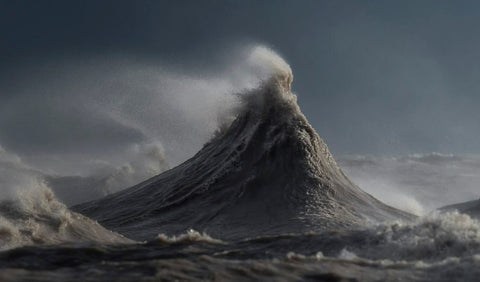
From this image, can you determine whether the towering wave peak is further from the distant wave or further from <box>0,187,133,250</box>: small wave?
the distant wave

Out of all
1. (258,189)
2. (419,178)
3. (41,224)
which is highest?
(419,178)

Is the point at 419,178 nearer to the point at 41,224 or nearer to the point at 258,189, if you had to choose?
the point at 258,189

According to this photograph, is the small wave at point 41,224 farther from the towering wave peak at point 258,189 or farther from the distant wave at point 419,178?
the distant wave at point 419,178

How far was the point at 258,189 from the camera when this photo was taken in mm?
10297

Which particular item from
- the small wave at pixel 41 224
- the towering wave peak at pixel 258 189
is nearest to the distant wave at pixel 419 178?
the towering wave peak at pixel 258 189

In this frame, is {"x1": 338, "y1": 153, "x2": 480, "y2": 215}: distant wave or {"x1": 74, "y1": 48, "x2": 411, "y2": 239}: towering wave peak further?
{"x1": 338, "y1": 153, "x2": 480, "y2": 215}: distant wave

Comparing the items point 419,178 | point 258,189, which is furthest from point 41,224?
point 419,178

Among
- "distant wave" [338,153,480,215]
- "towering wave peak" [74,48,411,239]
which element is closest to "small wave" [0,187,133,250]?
"towering wave peak" [74,48,411,239]

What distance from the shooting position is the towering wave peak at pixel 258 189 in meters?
9.41

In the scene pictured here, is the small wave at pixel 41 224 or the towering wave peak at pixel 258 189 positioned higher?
the towering wave peak at pixel 258 189

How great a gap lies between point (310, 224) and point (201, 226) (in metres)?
1.97

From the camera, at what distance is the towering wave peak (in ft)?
30.9

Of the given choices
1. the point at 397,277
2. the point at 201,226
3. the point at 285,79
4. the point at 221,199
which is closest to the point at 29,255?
the point at 397,277

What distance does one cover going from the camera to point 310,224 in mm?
8758
